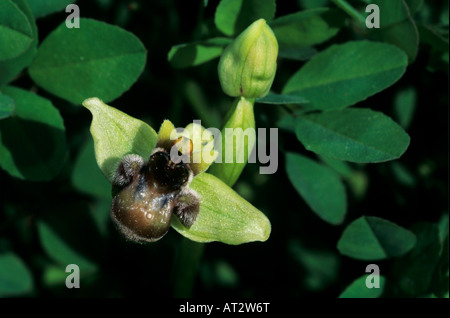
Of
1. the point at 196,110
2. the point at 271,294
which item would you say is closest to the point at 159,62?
the point at 196,110

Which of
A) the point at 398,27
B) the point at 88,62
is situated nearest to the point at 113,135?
the point at 88,62

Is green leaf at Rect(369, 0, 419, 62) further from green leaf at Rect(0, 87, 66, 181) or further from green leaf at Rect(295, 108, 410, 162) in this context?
green leaf at Rect(0, 87, 66, 181)

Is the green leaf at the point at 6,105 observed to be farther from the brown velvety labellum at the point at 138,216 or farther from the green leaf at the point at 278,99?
the green leaf at the point at 278,99

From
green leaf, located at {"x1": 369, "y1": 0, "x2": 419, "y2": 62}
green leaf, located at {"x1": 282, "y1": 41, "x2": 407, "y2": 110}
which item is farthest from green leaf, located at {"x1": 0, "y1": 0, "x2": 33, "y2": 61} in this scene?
green leaf, located at {"x1": 369, "y1": 0, "x2": 419, "y2": 62}

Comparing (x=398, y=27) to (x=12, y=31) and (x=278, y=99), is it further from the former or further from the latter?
(x=12, y=31)

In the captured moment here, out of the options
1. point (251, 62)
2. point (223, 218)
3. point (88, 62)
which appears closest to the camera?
point (251, 62)

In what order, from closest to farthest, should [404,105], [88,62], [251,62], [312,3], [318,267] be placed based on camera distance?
1. [251,62]
2. [88,62]
3. [312,3]
4. [404,105]
5. [318,267]
